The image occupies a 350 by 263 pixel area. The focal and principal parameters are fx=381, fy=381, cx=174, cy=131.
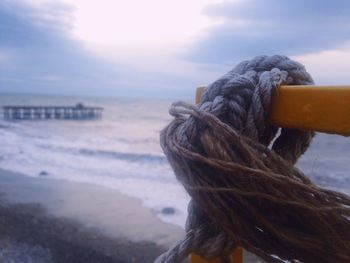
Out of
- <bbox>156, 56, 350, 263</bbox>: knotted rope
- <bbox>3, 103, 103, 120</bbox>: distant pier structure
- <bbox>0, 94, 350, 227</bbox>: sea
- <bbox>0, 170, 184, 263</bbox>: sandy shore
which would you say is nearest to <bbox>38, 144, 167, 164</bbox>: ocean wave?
<bbox>0, 94, 350, 227</bbox>: sea

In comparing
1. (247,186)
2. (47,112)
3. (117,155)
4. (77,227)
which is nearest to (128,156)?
(117,155)

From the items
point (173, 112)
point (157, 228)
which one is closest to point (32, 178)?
point (157, 228)

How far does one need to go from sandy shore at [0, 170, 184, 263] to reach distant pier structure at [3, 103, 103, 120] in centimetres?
3067

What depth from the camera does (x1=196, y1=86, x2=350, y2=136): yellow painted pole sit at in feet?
2.76

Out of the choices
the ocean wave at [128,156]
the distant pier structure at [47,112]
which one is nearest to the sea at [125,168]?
the ocean wave at [128,156]

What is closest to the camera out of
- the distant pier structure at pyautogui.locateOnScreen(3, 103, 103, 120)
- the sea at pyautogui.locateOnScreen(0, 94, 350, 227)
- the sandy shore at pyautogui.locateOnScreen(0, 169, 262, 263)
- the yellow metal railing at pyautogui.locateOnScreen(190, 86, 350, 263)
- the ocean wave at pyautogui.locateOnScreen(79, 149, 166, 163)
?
the yellow metal railing at pyautogui.locateOnScreen(190, 86, 350, 263)

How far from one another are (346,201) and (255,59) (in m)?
0.46

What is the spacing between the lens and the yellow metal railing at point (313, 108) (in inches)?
33.1

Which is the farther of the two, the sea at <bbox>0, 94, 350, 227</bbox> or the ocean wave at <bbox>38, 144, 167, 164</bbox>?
the ocean wave at <bbox>38, 144, 167, 164</bbox>

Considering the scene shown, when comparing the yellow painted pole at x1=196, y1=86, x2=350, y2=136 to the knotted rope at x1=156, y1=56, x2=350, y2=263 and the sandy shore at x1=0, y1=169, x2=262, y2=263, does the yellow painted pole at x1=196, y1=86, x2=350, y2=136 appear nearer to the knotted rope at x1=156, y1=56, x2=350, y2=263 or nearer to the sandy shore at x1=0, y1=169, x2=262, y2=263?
the knotted rope at x1=156, y1=56, x2=350, y2=263

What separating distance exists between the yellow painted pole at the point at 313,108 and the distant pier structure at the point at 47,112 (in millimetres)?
40481

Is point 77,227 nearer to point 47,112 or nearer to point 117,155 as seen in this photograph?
point 117,155

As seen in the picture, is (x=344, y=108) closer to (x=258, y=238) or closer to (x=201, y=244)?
(x=258, y=238)

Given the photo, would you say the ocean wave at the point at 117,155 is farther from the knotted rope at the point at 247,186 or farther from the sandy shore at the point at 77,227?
the knotted rope at the point at 247,186
